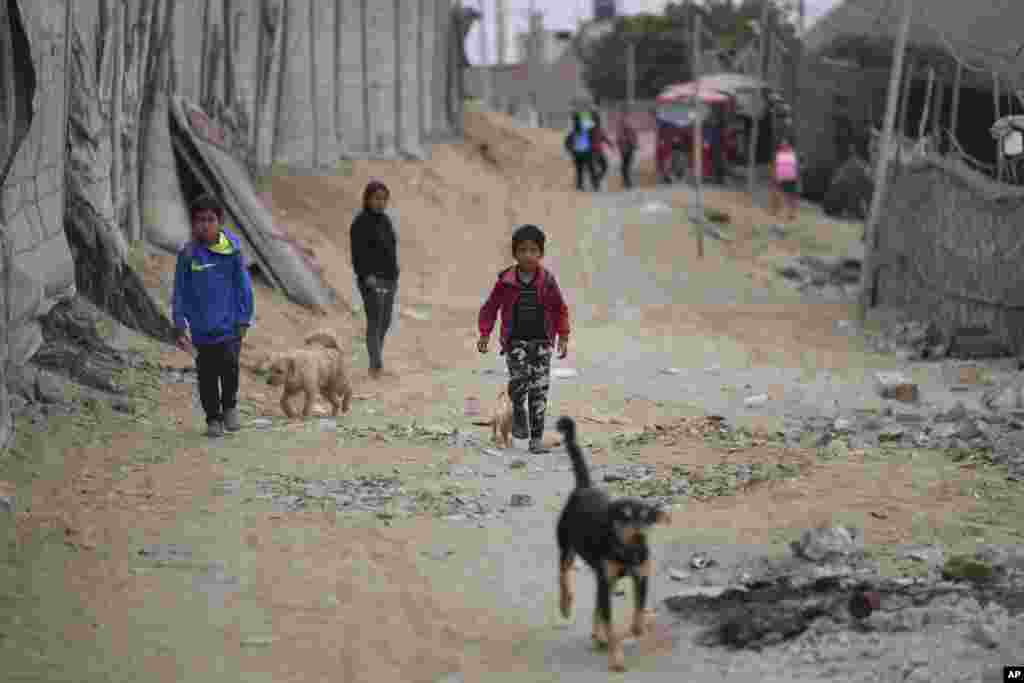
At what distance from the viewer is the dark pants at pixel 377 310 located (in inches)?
492

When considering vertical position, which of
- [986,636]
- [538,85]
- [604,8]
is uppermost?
[986,636]

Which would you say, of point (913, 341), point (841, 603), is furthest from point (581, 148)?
point (841, 603)

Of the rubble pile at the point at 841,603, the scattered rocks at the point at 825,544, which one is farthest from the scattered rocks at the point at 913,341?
the rubble pile at the point at 841,603

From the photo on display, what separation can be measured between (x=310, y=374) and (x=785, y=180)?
62.6 ft

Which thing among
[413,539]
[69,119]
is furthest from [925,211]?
[413,539]

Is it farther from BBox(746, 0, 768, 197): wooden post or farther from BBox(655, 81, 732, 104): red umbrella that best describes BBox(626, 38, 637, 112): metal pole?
BBox(655, 81, 732, 104): red umbrella

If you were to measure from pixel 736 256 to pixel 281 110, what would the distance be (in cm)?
754

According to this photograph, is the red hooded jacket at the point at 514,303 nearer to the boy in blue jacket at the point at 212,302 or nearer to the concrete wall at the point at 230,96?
the boy in blue jacket at the point at 212,302

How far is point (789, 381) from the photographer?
1379 centimetres

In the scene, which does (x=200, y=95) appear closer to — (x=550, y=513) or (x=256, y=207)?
(x=256, y=207)

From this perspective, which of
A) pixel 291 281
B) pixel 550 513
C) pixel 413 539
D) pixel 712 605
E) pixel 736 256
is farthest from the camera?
pixel 736 256

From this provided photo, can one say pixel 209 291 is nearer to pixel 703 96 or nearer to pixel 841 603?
pixel 841 603

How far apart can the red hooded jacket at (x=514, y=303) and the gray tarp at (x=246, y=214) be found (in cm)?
676

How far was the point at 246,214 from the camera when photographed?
51.2 feet
